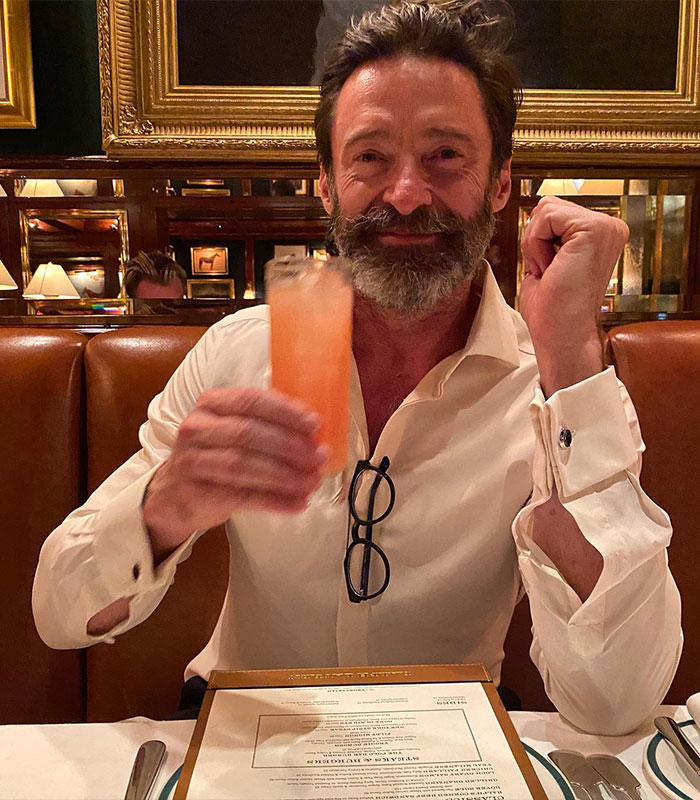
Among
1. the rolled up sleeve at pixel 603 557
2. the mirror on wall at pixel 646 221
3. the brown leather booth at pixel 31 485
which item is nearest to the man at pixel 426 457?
the rolled up sleeve at pixel 603 557

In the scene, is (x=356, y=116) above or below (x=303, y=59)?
below

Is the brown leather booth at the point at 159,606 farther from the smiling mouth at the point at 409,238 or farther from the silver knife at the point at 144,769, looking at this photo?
the silver knife at the point at 144,769

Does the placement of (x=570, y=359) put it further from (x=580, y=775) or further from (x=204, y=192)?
(x=204, y=192)

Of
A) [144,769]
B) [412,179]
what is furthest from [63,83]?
[144,769]

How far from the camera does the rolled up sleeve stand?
0.89m

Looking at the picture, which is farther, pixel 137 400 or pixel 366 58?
pixel 137 400

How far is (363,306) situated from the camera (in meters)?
1.33

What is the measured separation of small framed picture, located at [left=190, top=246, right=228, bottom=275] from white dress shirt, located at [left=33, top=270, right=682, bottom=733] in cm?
147

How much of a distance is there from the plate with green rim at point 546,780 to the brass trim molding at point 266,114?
8.00 ft

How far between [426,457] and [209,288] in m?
1.86

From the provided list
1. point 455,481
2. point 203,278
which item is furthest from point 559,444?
point 203,278

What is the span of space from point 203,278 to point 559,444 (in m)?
2.15

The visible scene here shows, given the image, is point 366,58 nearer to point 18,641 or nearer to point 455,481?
point 455,481

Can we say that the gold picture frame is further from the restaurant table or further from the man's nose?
the restaurant table
